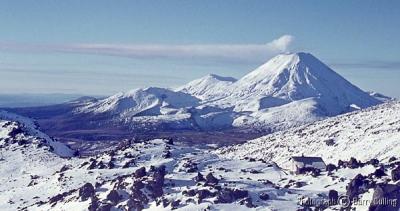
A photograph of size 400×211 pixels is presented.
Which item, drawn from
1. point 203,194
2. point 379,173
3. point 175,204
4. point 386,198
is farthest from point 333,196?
point 175,204

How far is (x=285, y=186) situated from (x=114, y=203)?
1193 inches

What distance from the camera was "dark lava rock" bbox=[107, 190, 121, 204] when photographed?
120 m

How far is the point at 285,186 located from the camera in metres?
127

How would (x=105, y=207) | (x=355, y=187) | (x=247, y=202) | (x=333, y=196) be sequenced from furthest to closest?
(x=105, y=207)
(x=355, y=187)
(x=333, y=196)
(x=247, y=202)

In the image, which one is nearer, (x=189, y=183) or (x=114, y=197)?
(x=114, y=197)

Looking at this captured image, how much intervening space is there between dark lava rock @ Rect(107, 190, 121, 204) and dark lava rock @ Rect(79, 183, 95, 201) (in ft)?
20.0

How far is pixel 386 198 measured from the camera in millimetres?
108375

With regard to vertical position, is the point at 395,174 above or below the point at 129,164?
above

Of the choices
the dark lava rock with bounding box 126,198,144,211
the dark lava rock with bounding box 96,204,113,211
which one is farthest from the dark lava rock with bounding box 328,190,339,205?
the dark lava rock with bounding box 96,204,113,211

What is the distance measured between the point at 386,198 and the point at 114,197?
144 ft

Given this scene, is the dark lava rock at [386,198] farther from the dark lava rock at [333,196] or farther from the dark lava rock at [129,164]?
the dark lava rock at [129,164]

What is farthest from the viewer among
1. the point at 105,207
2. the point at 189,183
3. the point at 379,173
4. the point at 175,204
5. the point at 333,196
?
the point at 189,183

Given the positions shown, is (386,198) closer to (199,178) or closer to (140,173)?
(199,178)

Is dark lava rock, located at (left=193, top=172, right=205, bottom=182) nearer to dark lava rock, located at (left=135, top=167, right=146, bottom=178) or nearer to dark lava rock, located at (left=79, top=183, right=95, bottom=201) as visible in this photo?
dark lava rock, located at (left=135, top=167, right=146, bottom=178)
